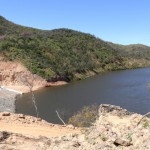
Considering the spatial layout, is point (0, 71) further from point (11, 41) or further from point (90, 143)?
point (90, 143)

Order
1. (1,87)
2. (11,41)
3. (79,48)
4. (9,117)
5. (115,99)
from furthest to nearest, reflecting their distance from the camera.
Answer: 1. (79,48)
2. (11,41)
3. (1,87)
4. (115,99)
5. (9,117)

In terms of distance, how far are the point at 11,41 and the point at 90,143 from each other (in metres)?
79.4

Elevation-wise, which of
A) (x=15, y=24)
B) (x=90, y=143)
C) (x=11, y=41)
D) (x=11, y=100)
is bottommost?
(x=11, y=100)

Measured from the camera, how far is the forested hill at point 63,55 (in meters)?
83.6

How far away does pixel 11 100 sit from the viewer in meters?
56.4

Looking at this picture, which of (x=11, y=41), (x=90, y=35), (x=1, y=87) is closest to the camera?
(x=1, y=87)

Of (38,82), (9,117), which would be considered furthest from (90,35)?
(9,117)

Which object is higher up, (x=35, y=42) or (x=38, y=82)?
(x=35, y=42)

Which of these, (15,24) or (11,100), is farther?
(15,24)

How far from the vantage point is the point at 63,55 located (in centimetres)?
9769

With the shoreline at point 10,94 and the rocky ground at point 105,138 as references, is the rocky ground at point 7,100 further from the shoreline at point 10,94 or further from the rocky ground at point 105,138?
the rocky ground at point 105,138

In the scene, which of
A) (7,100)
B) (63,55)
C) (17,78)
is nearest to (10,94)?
(7,100)

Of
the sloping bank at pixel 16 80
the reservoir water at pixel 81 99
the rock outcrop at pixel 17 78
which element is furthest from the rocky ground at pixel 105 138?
the rock outcrop at pixel 17 78

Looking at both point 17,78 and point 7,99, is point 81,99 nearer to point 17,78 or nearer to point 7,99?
point 7,99
